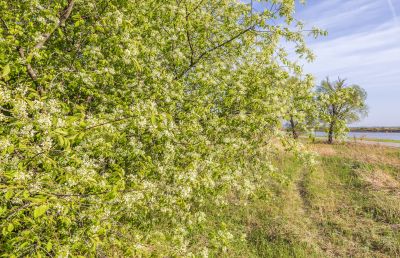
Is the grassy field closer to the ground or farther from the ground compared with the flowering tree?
closer to the ground

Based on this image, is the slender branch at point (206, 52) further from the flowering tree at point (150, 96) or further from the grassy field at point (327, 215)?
the grassy field at point (327, 215)

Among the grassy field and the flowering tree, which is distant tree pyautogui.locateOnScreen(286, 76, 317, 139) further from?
the grassy field

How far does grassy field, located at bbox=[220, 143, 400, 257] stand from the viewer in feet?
47.9

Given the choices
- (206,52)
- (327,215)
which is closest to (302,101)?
(206,52)

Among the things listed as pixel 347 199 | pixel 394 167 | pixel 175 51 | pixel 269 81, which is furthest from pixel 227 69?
pixel 394 167

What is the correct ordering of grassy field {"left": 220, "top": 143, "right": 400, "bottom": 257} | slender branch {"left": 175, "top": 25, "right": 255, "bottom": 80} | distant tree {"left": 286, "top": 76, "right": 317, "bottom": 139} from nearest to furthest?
slender branch {"left": 175, "top": 25, "right": 255, "bottom": 80} → distant tree {"left": 286, "top": 76, "right": 317, "bottom": 139} → grassy field {"left": 220, "top": 143, "right": 400, "bottom": 257}

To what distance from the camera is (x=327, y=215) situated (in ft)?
62.0

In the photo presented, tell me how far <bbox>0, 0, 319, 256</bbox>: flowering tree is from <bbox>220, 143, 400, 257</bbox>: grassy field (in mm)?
3446

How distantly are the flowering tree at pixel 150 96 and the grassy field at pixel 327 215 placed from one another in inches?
136

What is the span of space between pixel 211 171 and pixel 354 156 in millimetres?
29282

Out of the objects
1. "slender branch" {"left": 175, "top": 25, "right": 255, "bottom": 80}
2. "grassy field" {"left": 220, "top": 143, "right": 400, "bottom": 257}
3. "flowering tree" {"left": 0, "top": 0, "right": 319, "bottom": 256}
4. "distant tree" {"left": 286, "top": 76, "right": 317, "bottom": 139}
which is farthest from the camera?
"grassy field" {"left": 220, "top": 143, "right": 400, "bottom": 257}

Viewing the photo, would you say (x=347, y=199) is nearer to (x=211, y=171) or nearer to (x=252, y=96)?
(x=252, y=96)

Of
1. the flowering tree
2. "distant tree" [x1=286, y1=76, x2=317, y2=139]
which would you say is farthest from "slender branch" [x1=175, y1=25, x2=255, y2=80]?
"distant tree" [x1=286, y1=76, x2=317, y2=139]

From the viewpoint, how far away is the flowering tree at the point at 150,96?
7059 mm
